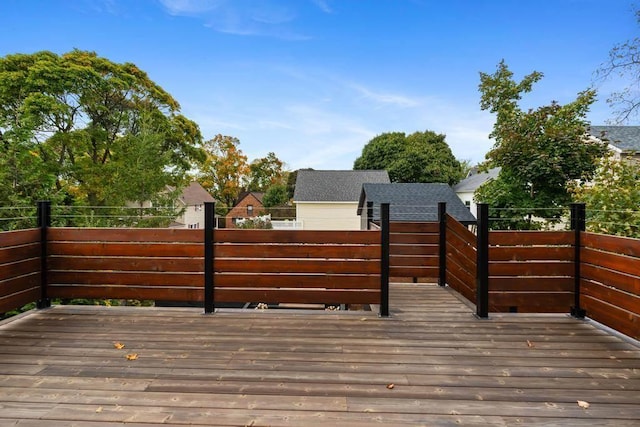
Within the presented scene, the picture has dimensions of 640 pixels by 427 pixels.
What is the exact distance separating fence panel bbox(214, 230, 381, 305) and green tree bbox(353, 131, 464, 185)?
871 inches

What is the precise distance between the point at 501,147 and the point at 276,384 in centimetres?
897

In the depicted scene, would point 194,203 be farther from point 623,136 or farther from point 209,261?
point 623,136

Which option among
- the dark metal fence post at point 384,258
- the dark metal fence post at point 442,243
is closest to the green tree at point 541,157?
the dark metal fence post at point 442,243

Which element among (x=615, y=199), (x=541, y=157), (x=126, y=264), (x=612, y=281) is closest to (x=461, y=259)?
(x=612, y=281)

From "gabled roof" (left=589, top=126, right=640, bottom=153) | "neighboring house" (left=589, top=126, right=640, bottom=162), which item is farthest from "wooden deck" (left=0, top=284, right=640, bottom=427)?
"gabled roof" (left=589, top=126, right=640, bottom=153)

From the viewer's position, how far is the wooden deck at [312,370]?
5.52 ft

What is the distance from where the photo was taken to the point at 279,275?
322 cm

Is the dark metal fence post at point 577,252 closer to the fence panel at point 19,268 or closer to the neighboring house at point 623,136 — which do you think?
the fence panel at point 19,268

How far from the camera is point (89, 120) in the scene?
39.8 feet

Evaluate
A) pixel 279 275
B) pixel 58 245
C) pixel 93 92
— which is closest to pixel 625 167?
pixel 279 275

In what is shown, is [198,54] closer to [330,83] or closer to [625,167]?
[330,83]

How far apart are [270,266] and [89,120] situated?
12632 millimetres

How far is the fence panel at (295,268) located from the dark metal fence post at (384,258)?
0.05 meters

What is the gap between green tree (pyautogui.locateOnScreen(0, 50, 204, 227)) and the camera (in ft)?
34.6
